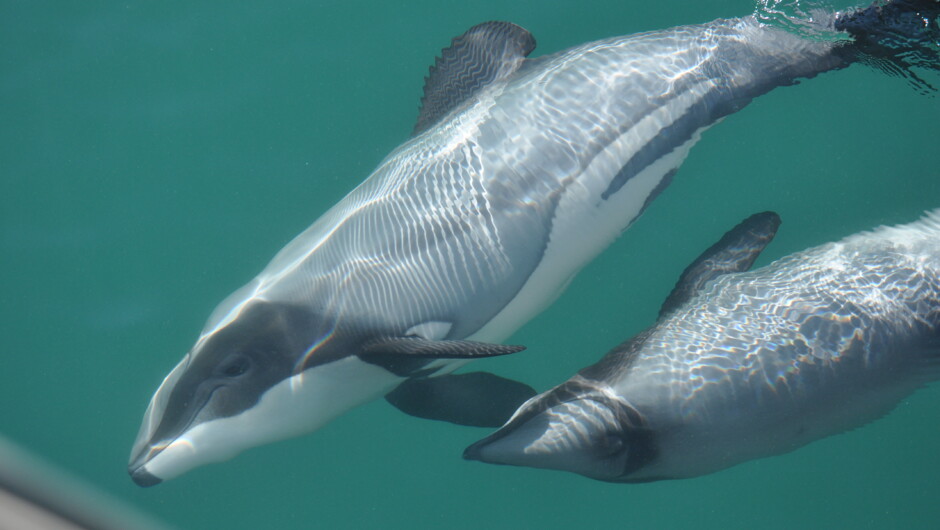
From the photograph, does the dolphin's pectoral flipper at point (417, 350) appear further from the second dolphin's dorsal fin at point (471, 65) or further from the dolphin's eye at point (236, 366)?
the second dolphin's dorsal fin at point (471, 65)

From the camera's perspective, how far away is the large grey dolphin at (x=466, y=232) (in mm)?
5160

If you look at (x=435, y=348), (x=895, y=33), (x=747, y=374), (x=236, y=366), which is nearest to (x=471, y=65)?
(x=435, y=348)

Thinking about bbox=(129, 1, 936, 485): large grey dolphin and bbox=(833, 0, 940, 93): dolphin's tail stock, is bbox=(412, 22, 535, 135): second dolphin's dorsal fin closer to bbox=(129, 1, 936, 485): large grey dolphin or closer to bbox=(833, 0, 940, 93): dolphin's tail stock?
bbox=(129, 1, 936, 485): large grey dolphin

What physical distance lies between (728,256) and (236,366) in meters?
4.68

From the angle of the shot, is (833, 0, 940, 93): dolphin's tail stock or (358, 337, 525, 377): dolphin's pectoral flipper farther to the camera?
(833, 0, 940, 93): dolphin's tail stock

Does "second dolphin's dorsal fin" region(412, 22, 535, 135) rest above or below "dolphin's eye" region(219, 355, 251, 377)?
above

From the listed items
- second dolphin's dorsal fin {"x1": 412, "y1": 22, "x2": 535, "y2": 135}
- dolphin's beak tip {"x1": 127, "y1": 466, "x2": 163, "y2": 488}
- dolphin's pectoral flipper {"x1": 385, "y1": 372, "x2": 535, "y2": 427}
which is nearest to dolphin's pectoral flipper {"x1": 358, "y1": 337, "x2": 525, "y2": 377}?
dolphin's pectoral flipper {"x1": 385, "y1": 372, "x2": 535, "y2": 427}

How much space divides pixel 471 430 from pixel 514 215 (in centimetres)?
281

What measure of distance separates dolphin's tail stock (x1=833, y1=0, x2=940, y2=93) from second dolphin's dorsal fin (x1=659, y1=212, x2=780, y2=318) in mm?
1898

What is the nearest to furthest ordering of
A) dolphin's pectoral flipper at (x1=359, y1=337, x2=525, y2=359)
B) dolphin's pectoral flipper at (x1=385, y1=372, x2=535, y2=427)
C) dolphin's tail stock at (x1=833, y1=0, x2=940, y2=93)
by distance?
dolphin's pectoral flipper at (x1=359, y1=337, x2=525, y2=359) → dolphin's pectoral flipper at (x1=385, y1=372, x2=535, y2=427) → dolphin's tail stock at (x1=833, y1=0, x2=940, y2=93)

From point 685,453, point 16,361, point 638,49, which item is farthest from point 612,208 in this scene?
point 16,361

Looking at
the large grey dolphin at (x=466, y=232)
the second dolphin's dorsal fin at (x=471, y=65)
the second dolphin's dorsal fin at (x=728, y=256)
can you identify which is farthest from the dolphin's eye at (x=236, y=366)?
the second dolphin's dorsal fin at (x=728, y=256)

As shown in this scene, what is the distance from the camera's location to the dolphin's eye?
5.04 m

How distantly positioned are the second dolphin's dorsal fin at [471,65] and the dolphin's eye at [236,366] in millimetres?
2886
